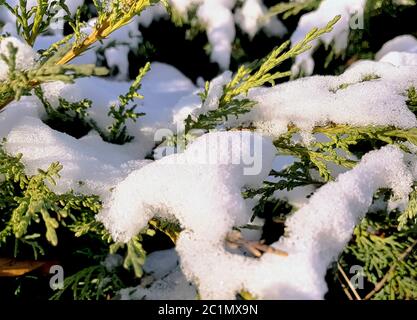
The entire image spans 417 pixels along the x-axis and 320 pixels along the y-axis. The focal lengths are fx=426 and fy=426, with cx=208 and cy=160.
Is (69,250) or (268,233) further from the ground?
(69,250)

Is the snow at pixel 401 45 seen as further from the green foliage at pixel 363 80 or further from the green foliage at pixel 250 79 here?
the green foliage at pixel 250 79

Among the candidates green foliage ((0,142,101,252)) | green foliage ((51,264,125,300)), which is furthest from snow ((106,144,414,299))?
green foliage ((51,264,125,300))

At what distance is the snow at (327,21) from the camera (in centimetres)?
239

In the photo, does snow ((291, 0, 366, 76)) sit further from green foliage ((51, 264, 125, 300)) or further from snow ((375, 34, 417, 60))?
green foliage ((51, 264, 125, 300))

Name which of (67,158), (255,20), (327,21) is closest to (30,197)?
(67,158)

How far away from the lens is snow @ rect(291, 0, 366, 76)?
94.2 inches

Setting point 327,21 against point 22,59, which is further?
point 327,21

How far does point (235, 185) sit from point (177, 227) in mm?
250

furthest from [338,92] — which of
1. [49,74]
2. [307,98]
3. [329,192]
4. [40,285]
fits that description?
[40,285]

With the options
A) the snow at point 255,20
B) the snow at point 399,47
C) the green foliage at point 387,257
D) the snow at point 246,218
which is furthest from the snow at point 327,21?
the snow at point 246,218

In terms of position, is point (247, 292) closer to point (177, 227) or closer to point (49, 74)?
point (177, 227)

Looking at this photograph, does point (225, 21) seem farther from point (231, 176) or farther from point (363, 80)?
point (231, 176)

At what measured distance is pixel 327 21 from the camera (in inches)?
94.9

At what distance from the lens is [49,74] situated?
123cm
